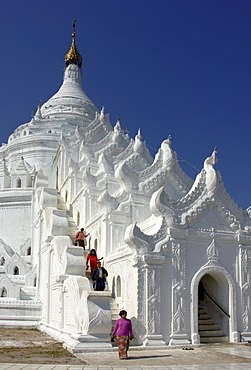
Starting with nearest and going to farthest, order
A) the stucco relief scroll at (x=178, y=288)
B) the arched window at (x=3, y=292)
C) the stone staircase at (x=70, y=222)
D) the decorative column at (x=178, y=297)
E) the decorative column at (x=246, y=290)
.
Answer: the decorative column at (x=178, y=297), the stucco relief scroll at (x=178, y=288), the decorative column at (x=246, y=290), the stone staircase at (x=70, y=222), the arched window at (x=3, y=292)

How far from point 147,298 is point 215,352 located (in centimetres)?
272

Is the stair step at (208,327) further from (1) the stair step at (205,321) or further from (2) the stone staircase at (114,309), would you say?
(2) the stone staircase at (114,309)

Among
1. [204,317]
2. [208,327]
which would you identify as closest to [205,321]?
[204,317]

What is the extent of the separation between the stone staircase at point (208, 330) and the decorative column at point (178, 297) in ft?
4.08

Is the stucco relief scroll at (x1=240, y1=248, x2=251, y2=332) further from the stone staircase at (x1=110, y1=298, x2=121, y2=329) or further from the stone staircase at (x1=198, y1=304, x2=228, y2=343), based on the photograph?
the stone staircase at (x1=110, y1=298, x2=121, y2=329)

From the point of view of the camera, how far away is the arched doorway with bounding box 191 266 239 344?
17.5 m

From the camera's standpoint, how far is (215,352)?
15.5 m

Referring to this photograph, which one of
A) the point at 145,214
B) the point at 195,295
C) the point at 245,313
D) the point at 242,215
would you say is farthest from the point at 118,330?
the point at 145,214

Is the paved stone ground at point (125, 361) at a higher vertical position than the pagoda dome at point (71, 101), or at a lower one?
lower

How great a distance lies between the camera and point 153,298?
16750 mm

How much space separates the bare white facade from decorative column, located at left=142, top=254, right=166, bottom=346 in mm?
33

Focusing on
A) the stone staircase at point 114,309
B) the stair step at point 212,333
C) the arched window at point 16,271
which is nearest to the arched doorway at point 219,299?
the stair step at point 212,333

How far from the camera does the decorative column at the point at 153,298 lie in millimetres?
16500

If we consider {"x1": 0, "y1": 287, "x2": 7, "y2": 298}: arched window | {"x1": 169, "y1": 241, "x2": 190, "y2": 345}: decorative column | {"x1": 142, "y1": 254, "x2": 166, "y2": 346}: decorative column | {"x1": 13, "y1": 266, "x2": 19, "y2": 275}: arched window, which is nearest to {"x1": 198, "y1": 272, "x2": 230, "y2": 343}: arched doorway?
{"x1": 169, "y1": 241, "x2": 190, "y2": 345}: decorative column
